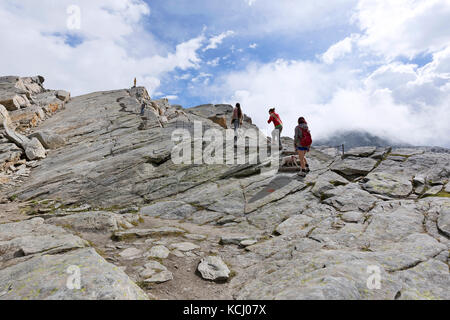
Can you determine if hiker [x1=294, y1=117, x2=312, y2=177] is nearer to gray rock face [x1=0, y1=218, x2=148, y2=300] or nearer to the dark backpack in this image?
the dark backpack

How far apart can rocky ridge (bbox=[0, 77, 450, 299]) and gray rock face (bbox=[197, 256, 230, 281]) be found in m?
0.04

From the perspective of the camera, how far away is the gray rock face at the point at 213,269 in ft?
24.2

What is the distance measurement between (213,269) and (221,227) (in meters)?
4.39

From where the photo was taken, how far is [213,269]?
7.84 meters

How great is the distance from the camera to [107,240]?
394 inches

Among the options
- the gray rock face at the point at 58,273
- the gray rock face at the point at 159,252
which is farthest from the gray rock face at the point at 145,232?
the gray rock face at the point at 58,273

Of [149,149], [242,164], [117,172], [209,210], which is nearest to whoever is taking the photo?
[209,210]

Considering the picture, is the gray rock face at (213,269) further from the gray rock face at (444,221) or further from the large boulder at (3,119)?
the large boulder at (3,119)

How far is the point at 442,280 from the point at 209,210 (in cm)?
1041

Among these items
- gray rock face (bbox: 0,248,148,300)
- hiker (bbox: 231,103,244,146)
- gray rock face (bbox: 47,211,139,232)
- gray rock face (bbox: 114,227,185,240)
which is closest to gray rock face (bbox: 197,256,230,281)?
gray rock face (bbox: 0,248,148,300)

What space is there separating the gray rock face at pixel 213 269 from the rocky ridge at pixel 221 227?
36 mm

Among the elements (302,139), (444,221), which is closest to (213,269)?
(444,221)

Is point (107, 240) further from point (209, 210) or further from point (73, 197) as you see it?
point (73, 197)
